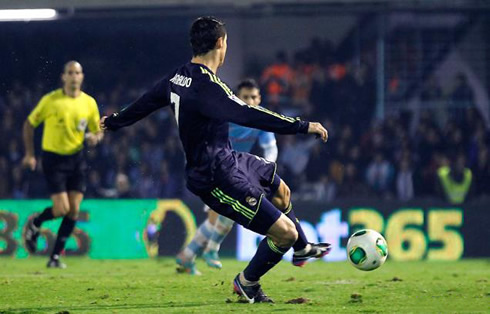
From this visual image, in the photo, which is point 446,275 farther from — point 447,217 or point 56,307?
point 56,307

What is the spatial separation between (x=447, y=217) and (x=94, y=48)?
21.6 ft

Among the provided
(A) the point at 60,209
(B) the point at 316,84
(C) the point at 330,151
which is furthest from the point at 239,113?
(B) the point at 316,84

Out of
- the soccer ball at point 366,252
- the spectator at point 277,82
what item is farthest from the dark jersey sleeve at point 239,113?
the spectator at point 277,82

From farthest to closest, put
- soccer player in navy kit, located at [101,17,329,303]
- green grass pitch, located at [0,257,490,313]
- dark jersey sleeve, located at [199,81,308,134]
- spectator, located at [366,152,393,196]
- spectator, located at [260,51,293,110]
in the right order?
spectator, located at [260,51,293,110], spectator, located at [366,152,393,196], green grass pitch, located at [0,257,490,313], soccer player in navy kit, located at [101,17,329,303], dark jersey sleeve, located at [199,81,308,134]

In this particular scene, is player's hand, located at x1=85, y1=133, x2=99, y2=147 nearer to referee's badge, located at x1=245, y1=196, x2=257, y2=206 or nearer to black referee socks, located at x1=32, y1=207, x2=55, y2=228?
black referee socks, located at x1=32, y1=207, x2=55, y2=228

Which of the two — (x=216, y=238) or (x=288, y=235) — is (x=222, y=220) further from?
(x=288, y=235)

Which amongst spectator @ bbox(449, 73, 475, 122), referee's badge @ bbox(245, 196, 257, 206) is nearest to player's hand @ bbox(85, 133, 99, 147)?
referee's badge @ bbox(245, 196, 257, 206)

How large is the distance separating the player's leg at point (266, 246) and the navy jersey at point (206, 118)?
16.2 inches

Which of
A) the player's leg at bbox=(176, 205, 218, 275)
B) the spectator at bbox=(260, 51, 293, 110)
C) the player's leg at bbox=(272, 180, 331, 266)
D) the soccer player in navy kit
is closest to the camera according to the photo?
the soccer player in navy kit

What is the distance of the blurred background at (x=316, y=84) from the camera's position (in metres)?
17.2

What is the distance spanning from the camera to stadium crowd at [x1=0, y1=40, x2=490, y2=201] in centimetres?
1733

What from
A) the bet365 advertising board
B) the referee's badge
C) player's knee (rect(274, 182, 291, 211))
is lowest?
the bet365 advertising board

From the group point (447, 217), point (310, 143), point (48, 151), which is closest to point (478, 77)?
point (310, 143)

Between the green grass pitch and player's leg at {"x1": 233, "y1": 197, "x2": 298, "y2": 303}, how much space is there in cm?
18
